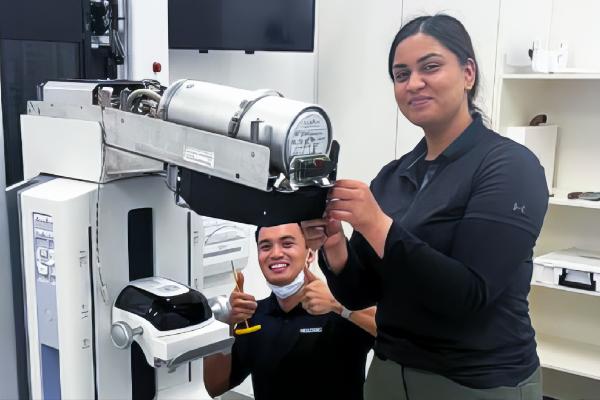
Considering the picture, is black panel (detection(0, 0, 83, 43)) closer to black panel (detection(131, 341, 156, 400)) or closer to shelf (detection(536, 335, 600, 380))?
black panel (detection(131, 341, 156, 400))

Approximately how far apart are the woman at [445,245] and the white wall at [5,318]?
0.60 metres

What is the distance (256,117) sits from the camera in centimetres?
103

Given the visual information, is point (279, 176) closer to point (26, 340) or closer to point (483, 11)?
point (26, 340)

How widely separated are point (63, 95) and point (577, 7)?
7.74ft

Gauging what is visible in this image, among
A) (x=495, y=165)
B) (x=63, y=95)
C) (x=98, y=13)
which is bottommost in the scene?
(x=495, y=165)

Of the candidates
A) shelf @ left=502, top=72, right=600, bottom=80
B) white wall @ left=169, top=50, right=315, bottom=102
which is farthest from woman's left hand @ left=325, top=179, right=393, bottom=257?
shelf @ left=502, top=72, right=600, bottom=80

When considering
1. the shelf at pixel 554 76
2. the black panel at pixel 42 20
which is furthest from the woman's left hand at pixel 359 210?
the shelf at pixel 554 76

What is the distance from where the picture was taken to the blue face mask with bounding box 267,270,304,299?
A: 192 centimetres

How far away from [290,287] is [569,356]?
152 cm

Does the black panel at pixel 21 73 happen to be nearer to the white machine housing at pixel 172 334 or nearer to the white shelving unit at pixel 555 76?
the white machine housing at pixel 172 334

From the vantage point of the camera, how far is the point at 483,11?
2.78m

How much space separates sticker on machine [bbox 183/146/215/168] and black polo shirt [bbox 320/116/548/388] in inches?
15.1

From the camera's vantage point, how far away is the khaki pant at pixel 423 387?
1391 mm

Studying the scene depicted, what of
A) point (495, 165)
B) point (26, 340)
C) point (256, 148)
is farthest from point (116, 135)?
point (495, 165)
